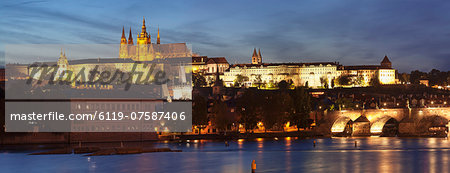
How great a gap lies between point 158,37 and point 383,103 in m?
65.2

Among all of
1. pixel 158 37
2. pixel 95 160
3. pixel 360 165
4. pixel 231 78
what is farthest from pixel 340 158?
pixel 158 37

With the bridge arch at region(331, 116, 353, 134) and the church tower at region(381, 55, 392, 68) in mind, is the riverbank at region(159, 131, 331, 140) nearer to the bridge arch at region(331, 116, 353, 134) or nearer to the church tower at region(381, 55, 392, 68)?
the bridge arch at region(331, 116, 353, 134)

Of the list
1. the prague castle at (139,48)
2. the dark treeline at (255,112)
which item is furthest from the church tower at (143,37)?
the dark treeline at (255,112)

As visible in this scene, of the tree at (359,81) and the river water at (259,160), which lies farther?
the tree at (359,81)

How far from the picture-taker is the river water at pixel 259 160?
31237mm

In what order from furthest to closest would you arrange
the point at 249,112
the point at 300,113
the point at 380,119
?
the point at 300,113, the point at 249,112, the point at 380,119

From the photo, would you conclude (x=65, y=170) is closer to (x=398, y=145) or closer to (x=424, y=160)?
(x=424, y=160)

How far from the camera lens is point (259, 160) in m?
35.0

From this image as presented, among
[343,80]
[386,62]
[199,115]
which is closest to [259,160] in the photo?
[199,115]

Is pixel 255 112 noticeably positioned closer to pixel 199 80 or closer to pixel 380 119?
pixel 380 119

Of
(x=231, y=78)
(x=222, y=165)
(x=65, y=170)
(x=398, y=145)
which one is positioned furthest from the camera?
(x=231, y=78)

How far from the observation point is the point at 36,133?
45.1 metres

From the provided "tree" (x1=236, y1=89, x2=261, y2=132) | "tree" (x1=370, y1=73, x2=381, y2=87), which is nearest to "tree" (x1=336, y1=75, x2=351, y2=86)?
"tree" (x1=370, y1=73, x2=381, y2=87)

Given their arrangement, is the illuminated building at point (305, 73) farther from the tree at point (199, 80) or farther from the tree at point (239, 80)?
the tree at point (199, 80)
